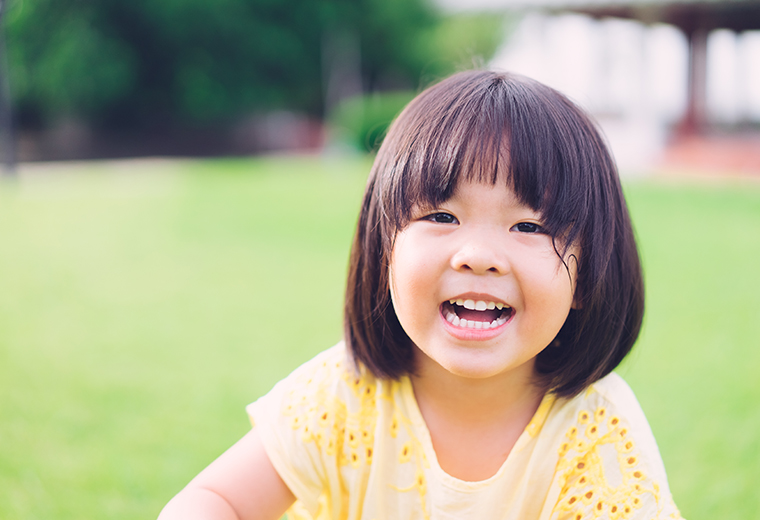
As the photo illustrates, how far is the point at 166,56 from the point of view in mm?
23391

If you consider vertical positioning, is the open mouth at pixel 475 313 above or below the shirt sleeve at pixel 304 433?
above

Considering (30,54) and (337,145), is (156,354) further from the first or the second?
(30,54)

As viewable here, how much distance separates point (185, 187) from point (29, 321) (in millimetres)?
8210

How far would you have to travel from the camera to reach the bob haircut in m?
1.06

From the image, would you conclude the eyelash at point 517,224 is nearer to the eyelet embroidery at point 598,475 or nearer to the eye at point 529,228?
the eye at point 529,228

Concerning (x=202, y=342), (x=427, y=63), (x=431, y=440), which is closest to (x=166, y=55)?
(x=427, y=63)

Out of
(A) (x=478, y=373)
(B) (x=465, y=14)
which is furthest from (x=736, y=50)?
(B) (x=465, y=14)

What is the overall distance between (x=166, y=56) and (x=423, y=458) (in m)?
24.3

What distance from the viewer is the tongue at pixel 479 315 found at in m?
1.07

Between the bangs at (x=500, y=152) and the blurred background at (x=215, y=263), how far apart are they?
0.30 meters

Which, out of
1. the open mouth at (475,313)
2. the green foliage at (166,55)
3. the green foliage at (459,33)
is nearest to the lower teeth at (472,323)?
the open mouth at (475,313)

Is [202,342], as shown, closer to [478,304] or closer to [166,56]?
[478,304]

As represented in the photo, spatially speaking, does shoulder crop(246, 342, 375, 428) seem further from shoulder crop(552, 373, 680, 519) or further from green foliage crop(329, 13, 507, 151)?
green foliage crop(329, 13, 507, 151)

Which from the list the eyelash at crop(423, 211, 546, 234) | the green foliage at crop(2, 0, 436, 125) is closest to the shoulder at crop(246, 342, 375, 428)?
the eyelash at crop(423, 211, 546, 234)
